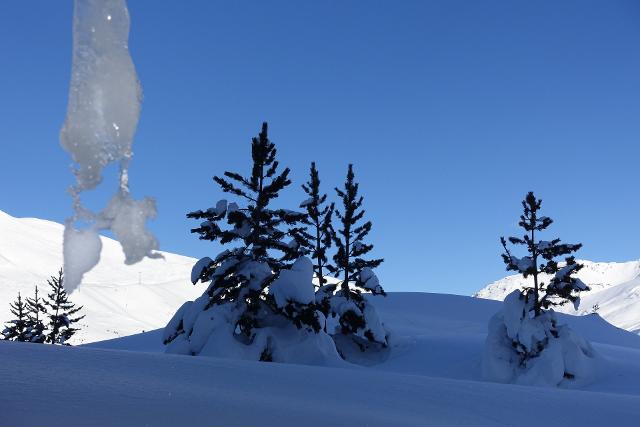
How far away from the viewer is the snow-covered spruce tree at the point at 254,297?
585 inches

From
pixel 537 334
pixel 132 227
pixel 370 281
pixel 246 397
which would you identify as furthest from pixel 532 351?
pixel 132 227

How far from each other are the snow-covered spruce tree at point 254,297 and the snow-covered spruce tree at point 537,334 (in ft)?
29.1

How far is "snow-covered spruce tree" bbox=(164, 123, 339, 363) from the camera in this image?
48.8ft

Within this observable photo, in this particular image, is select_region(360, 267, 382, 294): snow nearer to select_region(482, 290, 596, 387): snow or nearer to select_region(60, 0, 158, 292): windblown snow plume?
select_region(482, 290, 596, 387): snow

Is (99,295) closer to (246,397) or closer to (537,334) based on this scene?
(537,334)

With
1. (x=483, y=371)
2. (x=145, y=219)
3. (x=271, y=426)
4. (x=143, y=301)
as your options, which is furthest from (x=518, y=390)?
(x=143, y=301)

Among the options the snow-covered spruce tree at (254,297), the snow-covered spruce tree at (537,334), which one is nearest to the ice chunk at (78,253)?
the snow-covered spruce tree at (254,297)

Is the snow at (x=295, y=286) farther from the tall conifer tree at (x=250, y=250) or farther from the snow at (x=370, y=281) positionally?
the snow at (x=370, y=281)

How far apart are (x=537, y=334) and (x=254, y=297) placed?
12126 millimetres

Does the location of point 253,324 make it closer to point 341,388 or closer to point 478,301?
point 341,388

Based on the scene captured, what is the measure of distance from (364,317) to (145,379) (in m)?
19.5

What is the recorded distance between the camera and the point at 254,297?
15781 mm

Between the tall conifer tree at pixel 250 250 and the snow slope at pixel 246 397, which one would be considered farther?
the tall conifer tree at pixel 250 250

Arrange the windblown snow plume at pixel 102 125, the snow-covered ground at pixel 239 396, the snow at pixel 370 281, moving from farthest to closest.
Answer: the snow at pixel 370 281 < the snow-covered ground at pixel 239 396 < the windblown snow plume at pixel 102 125
